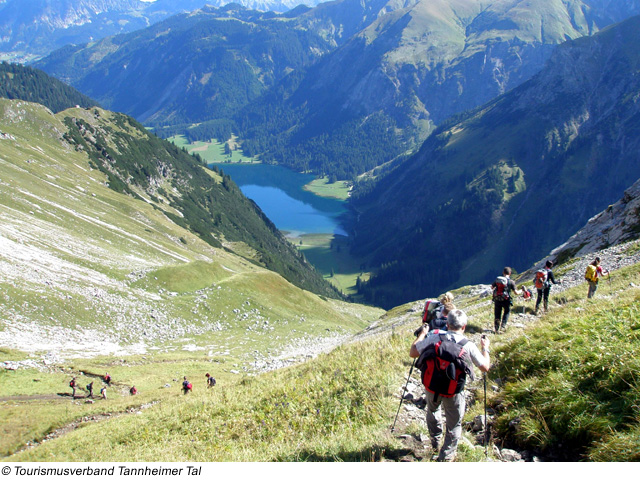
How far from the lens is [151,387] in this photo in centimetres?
3384

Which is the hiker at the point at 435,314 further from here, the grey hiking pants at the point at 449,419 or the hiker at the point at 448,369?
the grey hiking pants at the point at 449,419

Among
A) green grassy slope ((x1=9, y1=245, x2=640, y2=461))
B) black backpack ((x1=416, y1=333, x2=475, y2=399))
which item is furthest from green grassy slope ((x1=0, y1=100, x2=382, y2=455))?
black backpack ((x1=416, y1=333, x2=475, y2=399))

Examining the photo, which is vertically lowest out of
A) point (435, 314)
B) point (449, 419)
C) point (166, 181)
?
point (449, 419)

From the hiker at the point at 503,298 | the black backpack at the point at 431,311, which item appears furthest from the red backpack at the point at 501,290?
the black backpack at the point at 431,311

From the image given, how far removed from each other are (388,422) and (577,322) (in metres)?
6.29

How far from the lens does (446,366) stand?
7641mm

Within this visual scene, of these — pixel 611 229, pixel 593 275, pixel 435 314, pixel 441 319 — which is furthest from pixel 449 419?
pixel 611 229

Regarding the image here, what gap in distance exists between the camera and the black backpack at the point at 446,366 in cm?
764

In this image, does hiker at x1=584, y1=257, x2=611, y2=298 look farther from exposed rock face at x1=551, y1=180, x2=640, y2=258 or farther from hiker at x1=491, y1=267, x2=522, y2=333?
exposed rock face at x1=551, y1=180, x2=640, y2=258

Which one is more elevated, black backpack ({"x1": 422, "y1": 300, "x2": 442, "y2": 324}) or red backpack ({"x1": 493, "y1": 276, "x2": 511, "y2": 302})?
red backpack ({"x1": 493, "y1": 276, "x2": 511, "y2": 302})

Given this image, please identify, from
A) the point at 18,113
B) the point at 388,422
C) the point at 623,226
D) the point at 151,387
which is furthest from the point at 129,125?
the point at 388,422

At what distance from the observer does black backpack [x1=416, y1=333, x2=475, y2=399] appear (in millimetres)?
7641

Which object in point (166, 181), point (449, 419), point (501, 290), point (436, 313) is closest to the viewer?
point (449, 419)

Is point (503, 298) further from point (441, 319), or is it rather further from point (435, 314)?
point (441, 319)
